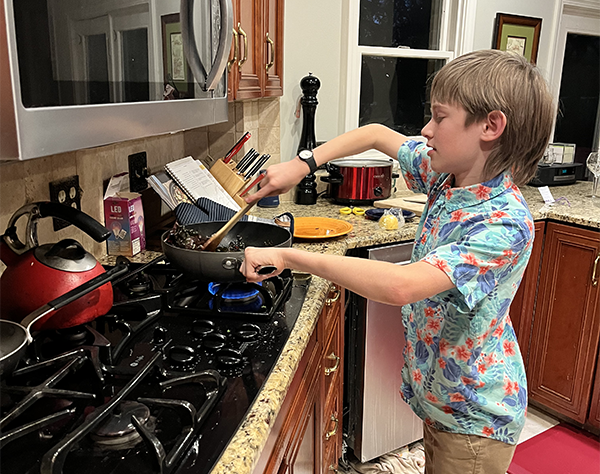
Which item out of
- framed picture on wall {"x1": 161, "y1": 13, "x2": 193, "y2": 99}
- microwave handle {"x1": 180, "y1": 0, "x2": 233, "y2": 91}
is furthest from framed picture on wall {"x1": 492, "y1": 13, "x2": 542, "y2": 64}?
framed picture on wall {"x1": 161, "y1": 13, "x2": 193, "y2": 99}

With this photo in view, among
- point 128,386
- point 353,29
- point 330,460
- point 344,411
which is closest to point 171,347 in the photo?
point 128,386

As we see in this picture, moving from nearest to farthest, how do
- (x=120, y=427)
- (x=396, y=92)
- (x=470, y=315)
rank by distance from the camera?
(x=120, y=427), (x=470, y=315), (x=396, y=92)

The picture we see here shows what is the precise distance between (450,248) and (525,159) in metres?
0.27

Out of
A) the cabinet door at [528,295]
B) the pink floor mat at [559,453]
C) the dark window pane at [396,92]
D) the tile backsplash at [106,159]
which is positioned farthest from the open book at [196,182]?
the pink floor mat at [559,453]

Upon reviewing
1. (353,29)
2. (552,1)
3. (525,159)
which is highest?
(552,1)

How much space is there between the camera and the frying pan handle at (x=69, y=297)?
0.84 metres

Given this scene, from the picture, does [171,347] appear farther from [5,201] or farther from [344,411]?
[344,411]

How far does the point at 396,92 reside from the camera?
2.88 m

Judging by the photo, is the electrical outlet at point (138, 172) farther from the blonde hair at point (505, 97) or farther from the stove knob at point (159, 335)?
the blonde hair at point (505, 97)

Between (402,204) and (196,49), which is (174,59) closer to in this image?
(196,49)

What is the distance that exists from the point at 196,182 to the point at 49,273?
2.70 feet

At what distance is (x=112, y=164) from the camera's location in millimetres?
1545

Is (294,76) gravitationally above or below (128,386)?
above

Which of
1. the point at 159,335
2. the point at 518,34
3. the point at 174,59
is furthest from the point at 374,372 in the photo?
the point at 518,34
